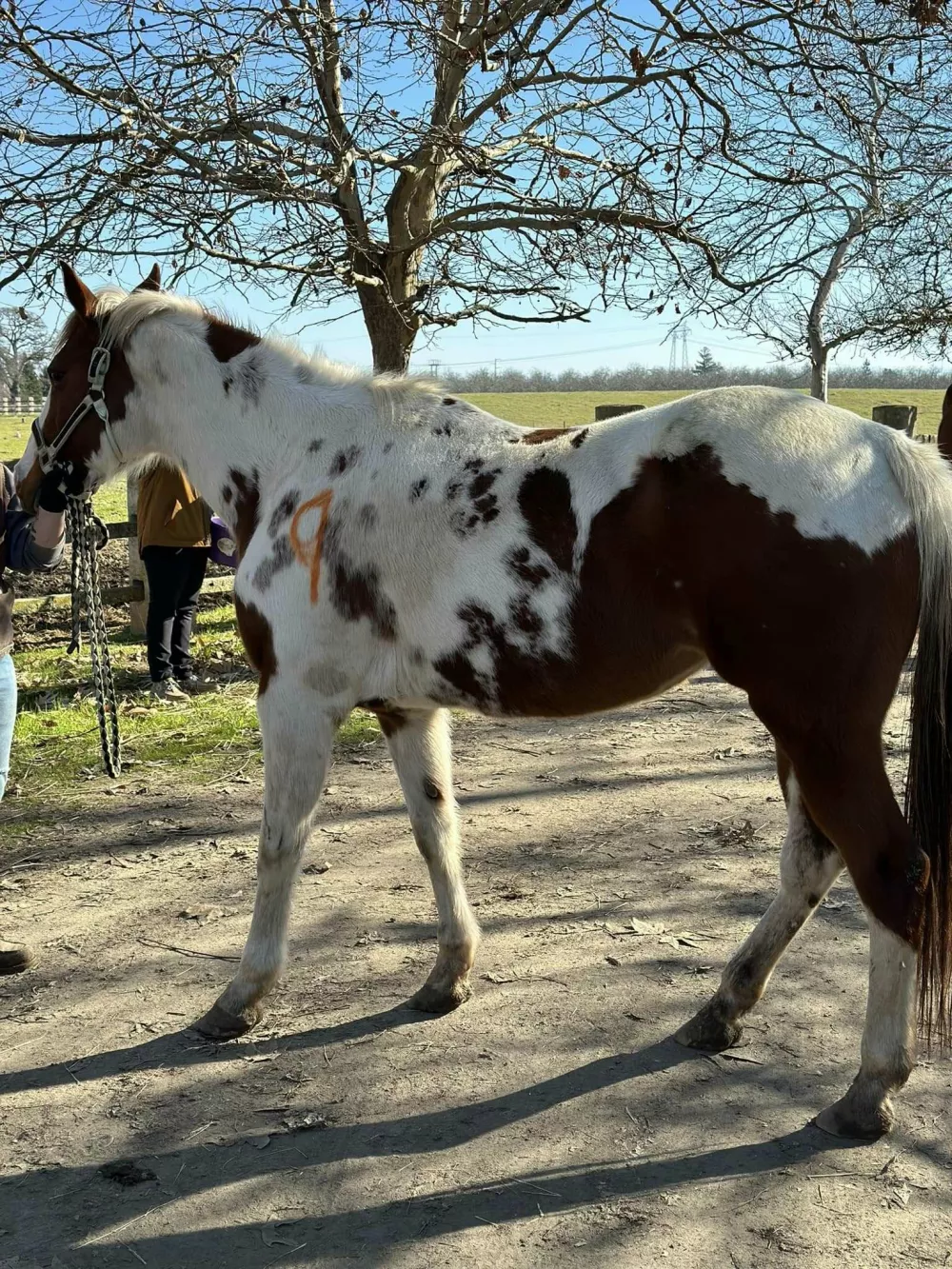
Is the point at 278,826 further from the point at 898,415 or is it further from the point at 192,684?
the point at 898,415

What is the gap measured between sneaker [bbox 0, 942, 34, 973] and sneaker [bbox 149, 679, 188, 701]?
3.69 m

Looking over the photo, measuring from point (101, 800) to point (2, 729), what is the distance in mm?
1808

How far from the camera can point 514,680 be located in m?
2.97

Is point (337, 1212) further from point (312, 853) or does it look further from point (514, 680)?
point (312, 853)

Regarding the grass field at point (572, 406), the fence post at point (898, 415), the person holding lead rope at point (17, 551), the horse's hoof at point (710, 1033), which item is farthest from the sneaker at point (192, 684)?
the grass field at point (572, 406)

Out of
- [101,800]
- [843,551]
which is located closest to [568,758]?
[101,800]

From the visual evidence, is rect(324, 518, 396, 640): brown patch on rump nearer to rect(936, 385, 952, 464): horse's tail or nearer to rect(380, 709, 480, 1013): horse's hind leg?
rect(380, 709, 480, 1013): horse's hind leg

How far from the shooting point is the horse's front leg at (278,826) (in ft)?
10.5

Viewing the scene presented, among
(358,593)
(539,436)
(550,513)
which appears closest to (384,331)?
(539,436)

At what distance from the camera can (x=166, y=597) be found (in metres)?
7.37

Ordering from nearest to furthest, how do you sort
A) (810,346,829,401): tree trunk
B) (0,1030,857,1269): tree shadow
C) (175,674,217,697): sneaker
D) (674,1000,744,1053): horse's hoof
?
(0,1030,857,1269): tree shadow < (674,1000,744,1053): horse's hoof < (175,674,217,697): sneaker < (810,346,829,401): tree trunk

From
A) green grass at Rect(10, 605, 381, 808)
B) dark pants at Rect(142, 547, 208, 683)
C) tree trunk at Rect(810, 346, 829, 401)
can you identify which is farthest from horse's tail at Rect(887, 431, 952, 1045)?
tree trunk at Rect(810, 346, 829, 401)

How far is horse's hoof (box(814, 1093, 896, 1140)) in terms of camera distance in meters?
2.60

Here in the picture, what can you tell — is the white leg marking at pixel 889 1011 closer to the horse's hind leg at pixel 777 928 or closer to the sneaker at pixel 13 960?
the horse's hind leg at pixel 777 928
